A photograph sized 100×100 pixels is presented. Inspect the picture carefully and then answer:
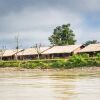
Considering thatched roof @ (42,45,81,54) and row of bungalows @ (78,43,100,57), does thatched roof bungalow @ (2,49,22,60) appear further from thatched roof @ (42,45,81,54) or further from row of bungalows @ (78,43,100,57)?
row of bungalows @ (78,43,100,57)

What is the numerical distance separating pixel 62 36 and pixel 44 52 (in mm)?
18127

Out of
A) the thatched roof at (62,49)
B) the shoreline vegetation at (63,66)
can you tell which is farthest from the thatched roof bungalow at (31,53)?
the shoreline vegetation at (63,66)

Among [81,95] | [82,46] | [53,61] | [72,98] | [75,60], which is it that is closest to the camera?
[72,98]

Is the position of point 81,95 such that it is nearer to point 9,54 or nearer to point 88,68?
point 88,68

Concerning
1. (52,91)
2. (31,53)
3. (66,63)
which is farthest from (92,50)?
(52,91)

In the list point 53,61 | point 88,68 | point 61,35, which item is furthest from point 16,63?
point 61,35

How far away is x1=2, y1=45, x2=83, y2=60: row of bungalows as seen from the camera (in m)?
85.3

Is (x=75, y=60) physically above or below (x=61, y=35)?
below

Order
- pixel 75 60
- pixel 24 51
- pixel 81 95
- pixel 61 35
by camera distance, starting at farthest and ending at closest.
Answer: pixel 61 35 → pixel 24 51 → pixel 75 60 → pixel 81 95

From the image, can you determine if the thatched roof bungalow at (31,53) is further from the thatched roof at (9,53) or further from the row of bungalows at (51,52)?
the thatched roof at (9,53)

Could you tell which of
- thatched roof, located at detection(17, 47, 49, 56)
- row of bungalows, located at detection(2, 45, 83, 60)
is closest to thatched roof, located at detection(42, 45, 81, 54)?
row of bungalows, located at detection(2, 45, 83, 60)

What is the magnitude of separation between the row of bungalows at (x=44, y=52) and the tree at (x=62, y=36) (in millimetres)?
12550

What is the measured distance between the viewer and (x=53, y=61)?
68875 millimetres

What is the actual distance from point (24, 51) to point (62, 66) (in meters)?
32.6
